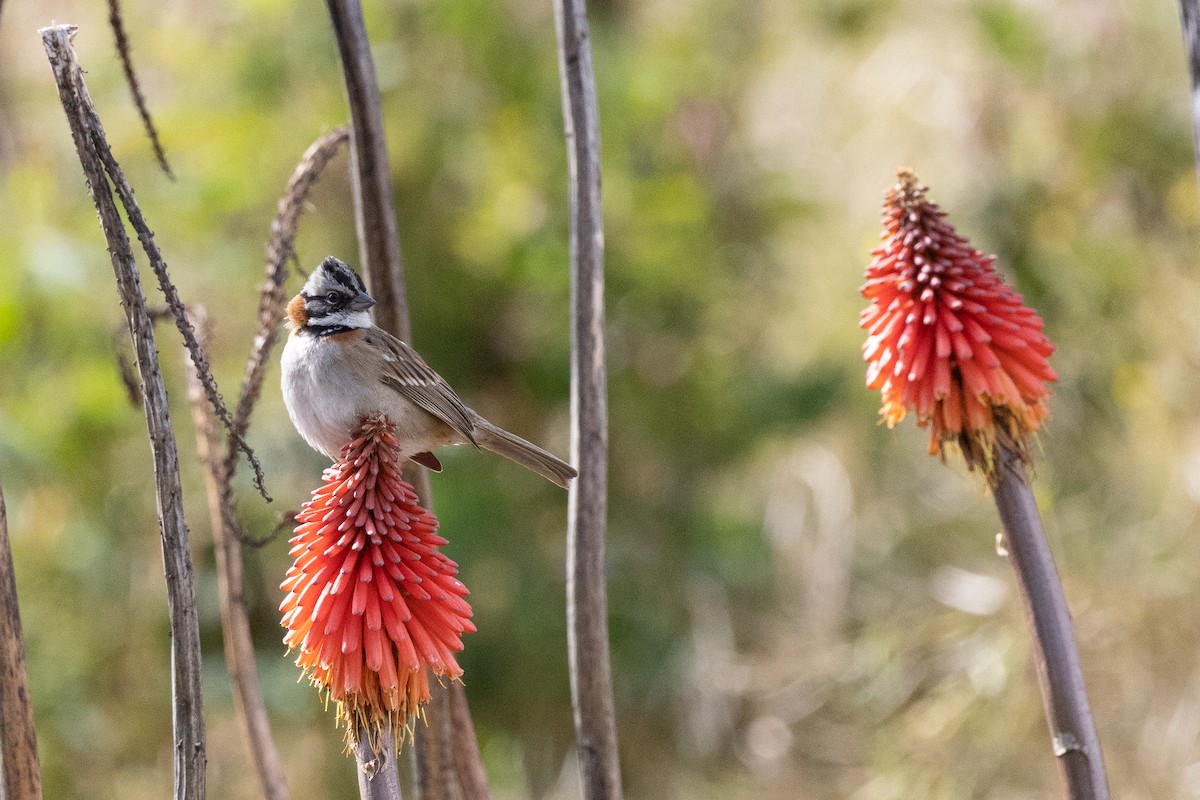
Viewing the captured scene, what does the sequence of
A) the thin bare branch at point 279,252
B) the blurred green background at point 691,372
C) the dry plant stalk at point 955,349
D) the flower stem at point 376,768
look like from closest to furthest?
the flower stem at point 376,768, the dry plant stalk at point 955,349, the thin bare branch at point 279,252, the blurred green background at point 691,372

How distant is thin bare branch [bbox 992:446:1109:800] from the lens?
5.99 ft

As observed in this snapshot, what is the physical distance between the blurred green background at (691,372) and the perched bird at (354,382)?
321 centimetres

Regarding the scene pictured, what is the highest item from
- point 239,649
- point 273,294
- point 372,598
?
point 273,294

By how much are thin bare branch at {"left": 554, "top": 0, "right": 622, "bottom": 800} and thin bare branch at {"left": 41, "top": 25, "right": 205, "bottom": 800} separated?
32.6 inches

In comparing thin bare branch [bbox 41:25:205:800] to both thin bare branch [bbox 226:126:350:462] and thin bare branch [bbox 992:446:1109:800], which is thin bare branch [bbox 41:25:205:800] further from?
thin bare branch [bbox 992:446:1109:800]

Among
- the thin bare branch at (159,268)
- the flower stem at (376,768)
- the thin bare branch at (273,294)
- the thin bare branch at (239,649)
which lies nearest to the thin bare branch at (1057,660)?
the flower stem at (376,768)

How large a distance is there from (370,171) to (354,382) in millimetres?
450

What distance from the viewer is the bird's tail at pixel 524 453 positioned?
2488 mm

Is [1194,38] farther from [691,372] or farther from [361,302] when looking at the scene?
[691,372]

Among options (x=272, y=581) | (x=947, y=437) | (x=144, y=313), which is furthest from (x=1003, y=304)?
(x=272, y=581)

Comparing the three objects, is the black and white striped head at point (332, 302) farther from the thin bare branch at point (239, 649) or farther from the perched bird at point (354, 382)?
the thin bare branch at point (239, 649)

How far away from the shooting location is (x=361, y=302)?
245 centimetres

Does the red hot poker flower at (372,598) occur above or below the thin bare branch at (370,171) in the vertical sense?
below

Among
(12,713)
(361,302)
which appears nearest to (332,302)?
(361,302)
